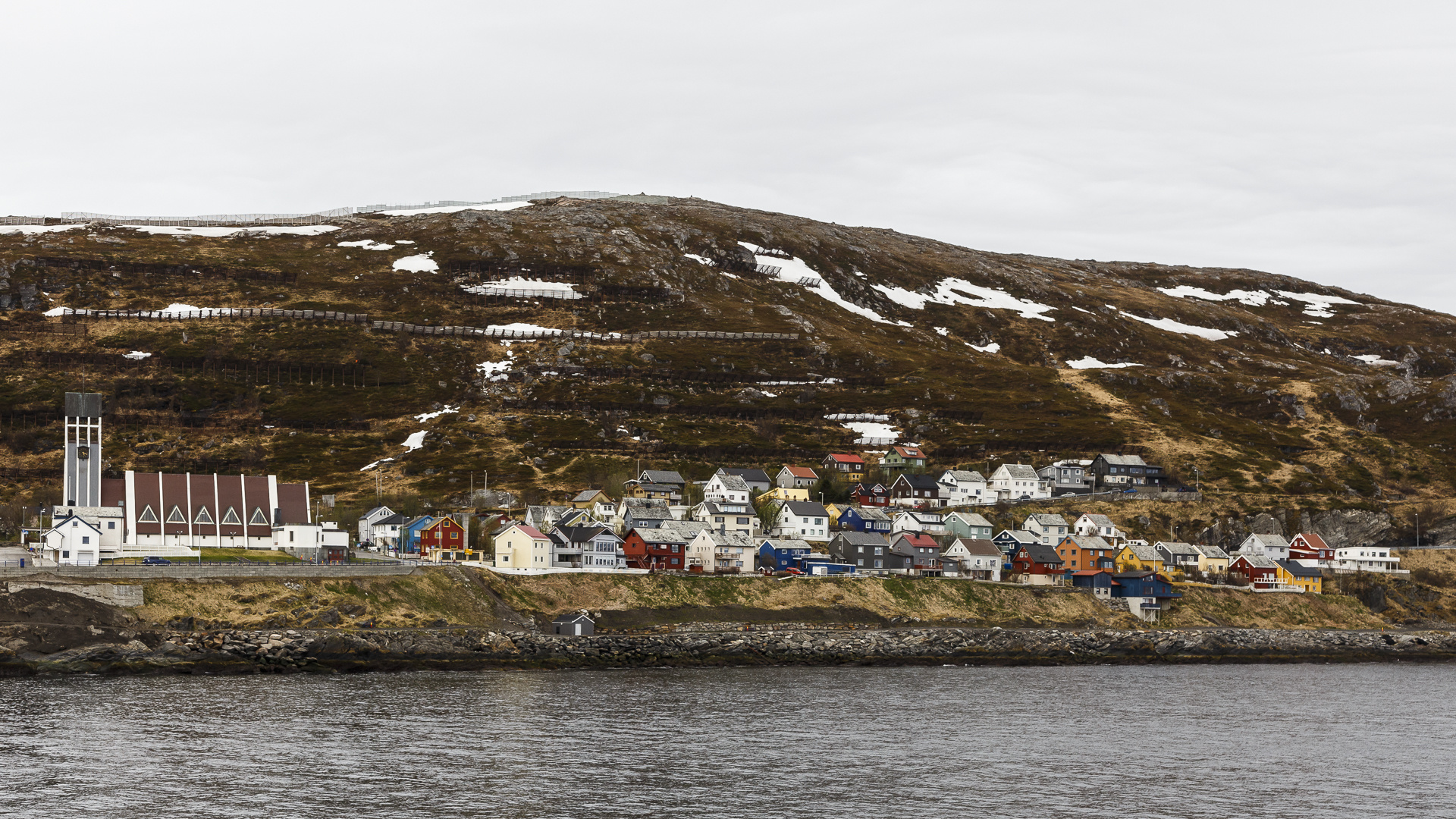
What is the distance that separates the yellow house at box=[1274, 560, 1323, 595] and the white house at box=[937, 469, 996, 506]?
123 feet

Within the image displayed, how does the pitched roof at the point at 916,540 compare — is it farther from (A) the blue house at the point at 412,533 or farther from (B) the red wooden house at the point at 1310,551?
(A) the blue house at the point at 412,533

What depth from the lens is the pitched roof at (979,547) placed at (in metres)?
127

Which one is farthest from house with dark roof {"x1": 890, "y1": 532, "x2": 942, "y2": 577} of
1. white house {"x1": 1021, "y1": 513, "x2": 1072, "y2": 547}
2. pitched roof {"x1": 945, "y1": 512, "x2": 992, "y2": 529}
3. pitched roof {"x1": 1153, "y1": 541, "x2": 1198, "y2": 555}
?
pitched roof {"x1": 1153, "y1": 541, "x2": 1198, "y2": 555}

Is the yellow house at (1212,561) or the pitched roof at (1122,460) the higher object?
the pitched roof at (1122,460)

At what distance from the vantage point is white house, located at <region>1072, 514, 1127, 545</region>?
137875 mm

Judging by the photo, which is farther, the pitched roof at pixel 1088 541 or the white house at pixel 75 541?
the pitched roof at pixel 1088 541

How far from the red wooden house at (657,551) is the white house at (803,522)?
1997 cm

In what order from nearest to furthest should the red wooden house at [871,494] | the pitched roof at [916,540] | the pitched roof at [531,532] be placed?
the pitched roof at [531,532] → the pitched roof at [916,540] → the red wooden house at [871,494]

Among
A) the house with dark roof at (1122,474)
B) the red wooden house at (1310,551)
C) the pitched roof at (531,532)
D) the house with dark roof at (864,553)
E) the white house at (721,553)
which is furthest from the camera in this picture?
the house with dark roof at (1122,474)

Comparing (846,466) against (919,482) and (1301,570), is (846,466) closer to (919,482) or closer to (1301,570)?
(919,482)

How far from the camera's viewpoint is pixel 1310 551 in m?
138

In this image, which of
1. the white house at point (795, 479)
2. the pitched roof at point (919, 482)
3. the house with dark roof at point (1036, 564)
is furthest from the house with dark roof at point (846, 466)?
the house with dark roof at point (1036, 564)

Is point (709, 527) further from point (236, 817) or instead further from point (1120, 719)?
point (236, 817)

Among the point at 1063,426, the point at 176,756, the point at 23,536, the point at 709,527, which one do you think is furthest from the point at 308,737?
the point at 1063,426
